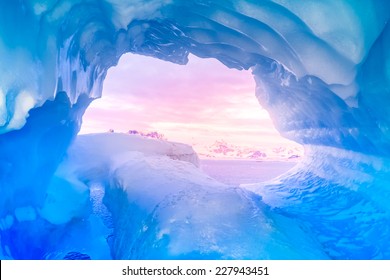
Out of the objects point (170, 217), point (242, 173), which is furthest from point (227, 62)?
point (242, 173)

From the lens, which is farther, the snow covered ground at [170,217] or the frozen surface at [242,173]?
the frozen surface at [242,173]

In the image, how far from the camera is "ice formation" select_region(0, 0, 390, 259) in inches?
92.9

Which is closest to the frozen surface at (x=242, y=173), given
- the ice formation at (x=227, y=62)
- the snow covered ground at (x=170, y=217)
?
the snow covered ground at (x=170, y=217)

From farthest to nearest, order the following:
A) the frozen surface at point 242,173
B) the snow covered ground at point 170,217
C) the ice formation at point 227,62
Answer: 1. the frozen surface at point 242,173
2. the ice formation at point 227,62
3. the snow covered ground at point 170,217

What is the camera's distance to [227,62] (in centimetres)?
498

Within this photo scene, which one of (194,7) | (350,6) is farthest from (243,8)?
(350,6)

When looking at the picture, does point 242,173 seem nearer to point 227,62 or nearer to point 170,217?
point 227,62

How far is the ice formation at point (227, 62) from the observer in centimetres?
236

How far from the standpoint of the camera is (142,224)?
9.40 feet

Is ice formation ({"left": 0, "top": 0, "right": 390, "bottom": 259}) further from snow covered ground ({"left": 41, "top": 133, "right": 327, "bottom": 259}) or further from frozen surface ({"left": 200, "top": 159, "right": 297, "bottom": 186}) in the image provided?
frozen surface ({"left": 200, "top": 159, "right": 297, "bottom": 186})

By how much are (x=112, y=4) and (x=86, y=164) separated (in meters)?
3.89

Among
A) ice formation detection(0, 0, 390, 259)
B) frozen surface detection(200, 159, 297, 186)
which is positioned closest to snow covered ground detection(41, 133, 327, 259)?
ice formation detection(0, 0, 390, 259)

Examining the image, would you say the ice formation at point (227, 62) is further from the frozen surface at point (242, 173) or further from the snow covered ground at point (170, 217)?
the frozen surface at point (242, 173)

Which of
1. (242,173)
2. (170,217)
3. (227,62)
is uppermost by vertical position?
(242,173)
